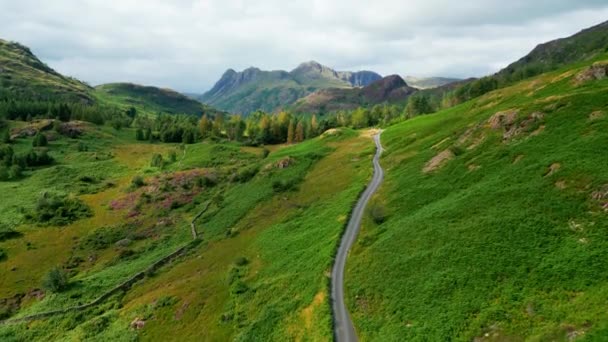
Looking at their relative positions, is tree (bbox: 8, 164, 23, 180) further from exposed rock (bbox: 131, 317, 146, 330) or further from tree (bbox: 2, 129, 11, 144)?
exposed rock (bbox: 131, 317, 146, 330)

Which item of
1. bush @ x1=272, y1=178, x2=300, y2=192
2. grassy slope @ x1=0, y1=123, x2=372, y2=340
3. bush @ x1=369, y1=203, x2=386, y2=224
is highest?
bush @ x1=369, y1=203, x2=386, y2=224

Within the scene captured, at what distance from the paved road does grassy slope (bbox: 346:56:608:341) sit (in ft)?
4.00

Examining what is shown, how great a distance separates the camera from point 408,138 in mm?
112250

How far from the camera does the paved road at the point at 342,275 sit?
129 ft

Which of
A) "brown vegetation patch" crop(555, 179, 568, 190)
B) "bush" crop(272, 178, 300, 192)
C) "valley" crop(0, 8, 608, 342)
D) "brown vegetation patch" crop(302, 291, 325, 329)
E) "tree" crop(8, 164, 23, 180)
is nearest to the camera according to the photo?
"valley" crop(0, 8, 608, 342)

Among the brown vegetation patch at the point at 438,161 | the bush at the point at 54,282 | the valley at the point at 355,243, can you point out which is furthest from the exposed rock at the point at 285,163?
the bush at the point at 54,282

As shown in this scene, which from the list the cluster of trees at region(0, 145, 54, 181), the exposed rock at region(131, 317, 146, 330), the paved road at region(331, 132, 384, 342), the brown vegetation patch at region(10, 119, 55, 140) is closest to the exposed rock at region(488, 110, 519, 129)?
the paved road at region(331, 132, 384, 342)

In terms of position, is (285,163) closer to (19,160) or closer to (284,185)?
(284,185)

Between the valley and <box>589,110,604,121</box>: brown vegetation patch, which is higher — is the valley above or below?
below

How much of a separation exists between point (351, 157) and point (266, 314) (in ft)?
239

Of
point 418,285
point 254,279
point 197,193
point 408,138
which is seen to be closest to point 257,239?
point 254,279

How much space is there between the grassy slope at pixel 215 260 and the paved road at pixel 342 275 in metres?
1.18

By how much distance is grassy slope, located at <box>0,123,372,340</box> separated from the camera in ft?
166

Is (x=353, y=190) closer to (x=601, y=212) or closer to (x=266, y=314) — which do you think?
(x=266, y=314)
